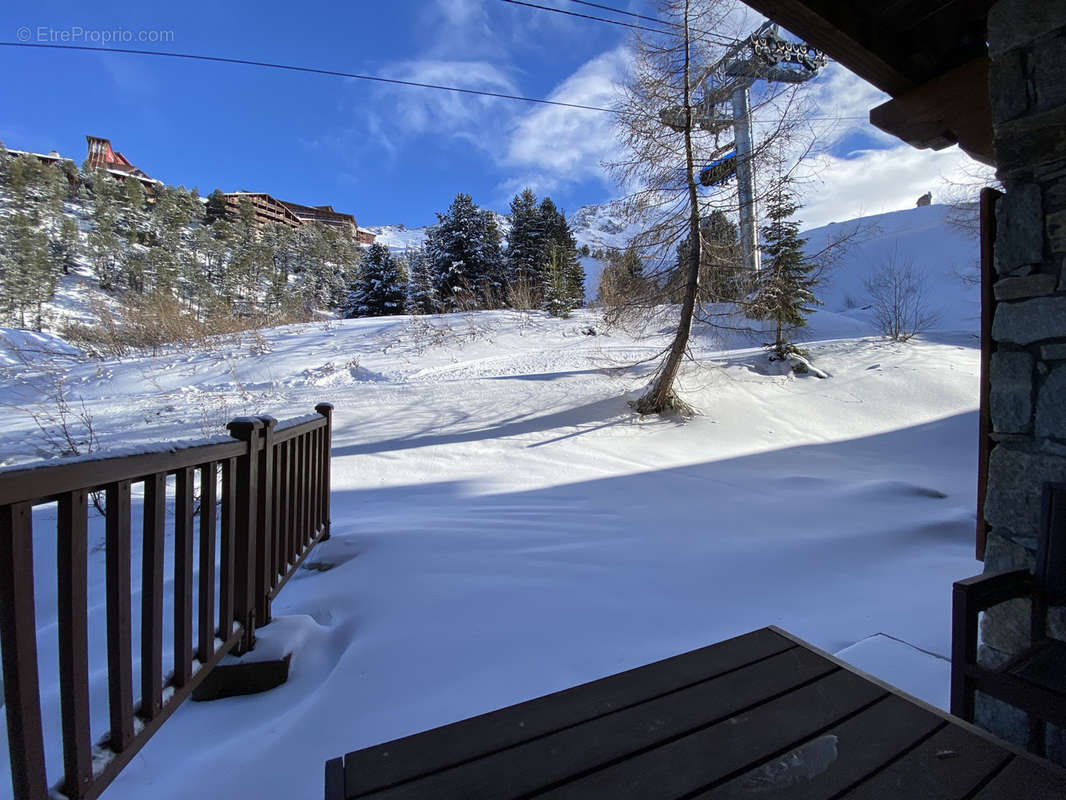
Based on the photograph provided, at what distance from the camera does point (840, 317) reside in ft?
52.4

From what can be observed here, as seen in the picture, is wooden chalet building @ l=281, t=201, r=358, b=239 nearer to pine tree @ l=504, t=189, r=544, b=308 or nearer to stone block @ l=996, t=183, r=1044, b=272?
pine tree @ l=504, t=189, r=544, b=308

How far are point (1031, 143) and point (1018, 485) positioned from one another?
1.24 meters

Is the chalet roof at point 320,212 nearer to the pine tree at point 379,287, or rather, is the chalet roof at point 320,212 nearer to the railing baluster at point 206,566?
the pine tree at point 379,287

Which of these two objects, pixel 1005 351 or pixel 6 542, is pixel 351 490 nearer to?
pixel 6 542

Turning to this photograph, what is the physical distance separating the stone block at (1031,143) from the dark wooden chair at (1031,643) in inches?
45.2

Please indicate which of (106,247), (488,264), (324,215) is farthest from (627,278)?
(324,215)

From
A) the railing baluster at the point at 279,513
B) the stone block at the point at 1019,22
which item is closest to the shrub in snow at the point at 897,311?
the stone block at the point at 1019,22

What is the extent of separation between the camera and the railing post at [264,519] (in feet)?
6.72

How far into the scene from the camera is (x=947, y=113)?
2.52 m

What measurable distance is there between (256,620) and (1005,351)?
3234 millimetres

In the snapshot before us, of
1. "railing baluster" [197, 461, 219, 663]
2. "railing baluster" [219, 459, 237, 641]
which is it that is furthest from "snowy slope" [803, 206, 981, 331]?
"railing baluster" [197, 461, 219, 663]

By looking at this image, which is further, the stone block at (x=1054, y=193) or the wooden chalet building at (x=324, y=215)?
the wooden chalet building at (x=324, y=215)

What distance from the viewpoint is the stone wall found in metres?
1.69

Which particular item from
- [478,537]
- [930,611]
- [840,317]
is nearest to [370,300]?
[840,317]
